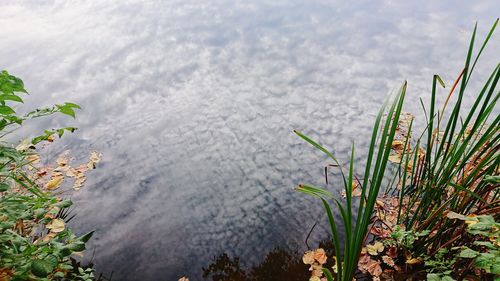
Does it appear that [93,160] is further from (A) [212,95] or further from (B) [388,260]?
(B) [388,260]

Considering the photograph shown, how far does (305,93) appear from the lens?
3.40 meters

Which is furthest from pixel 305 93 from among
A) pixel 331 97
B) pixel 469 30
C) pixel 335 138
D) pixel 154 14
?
pixel 154 14

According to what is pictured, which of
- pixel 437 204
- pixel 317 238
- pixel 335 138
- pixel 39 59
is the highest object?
pixel 39 59

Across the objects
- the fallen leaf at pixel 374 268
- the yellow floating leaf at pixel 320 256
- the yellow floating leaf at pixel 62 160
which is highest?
the yellow floating leaf at pixel 62 160

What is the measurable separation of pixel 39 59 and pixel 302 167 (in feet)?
12.7

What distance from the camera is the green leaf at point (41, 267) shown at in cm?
102

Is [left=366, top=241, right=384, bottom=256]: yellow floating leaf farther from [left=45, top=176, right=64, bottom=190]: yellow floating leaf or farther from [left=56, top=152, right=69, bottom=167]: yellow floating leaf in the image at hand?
[left=56, top=152, right=69, bottom=167]: yellow floating leaf

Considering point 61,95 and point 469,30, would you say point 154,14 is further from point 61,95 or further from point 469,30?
point 469,30

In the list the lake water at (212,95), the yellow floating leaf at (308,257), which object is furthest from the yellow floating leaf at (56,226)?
the yellow floating leaf at (308,257)

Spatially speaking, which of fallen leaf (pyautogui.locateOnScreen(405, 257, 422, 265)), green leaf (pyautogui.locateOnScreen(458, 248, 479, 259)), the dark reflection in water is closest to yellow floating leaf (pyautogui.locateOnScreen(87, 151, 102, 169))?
the dark reflection in water

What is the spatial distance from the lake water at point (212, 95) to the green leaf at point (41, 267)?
0.94 metres

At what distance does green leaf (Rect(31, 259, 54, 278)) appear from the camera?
1.02 metres

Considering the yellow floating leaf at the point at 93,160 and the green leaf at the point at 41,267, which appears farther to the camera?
the yellow floating leaf at the point at 93,160

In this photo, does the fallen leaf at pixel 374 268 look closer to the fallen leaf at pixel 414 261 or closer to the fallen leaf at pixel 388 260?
the fallen leaf at pixel 388 260
